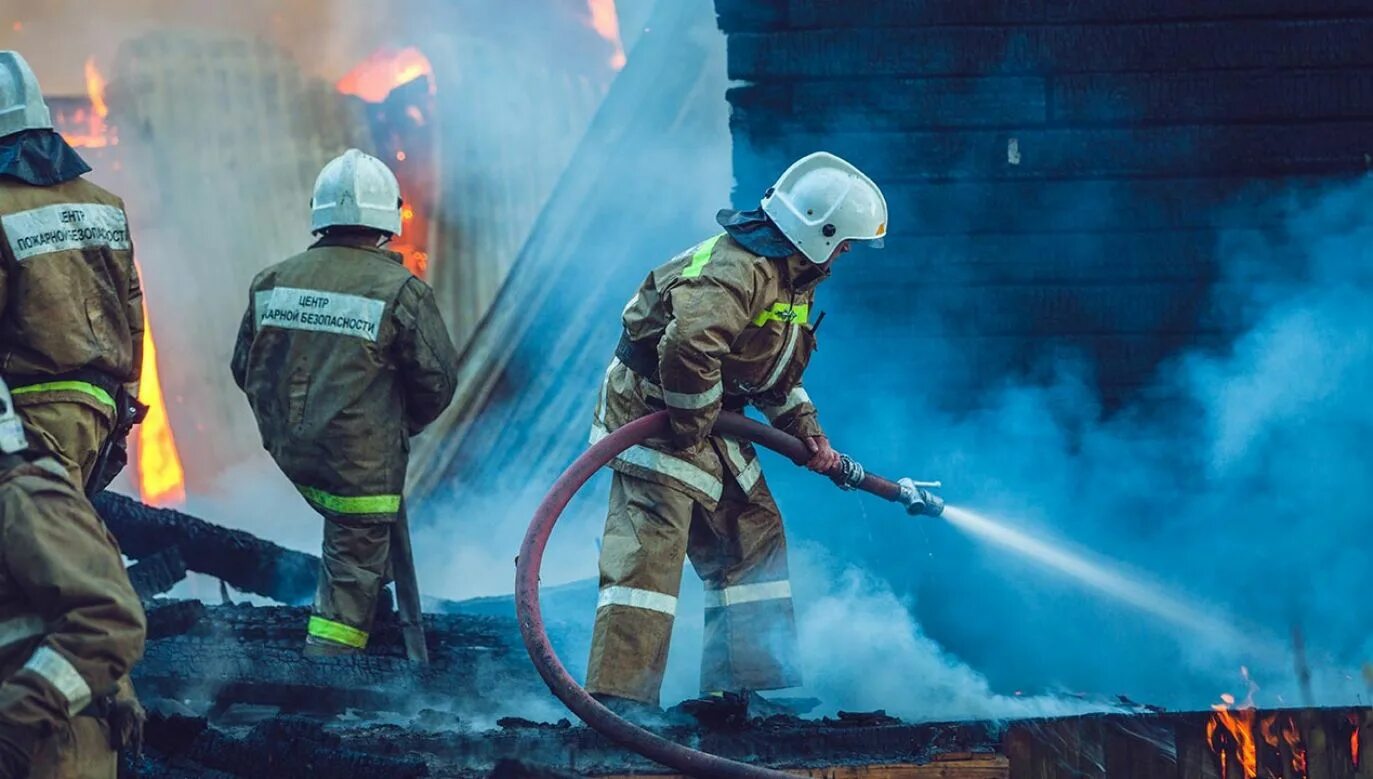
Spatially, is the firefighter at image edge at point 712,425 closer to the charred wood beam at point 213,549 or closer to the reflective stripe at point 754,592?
the reflective stripe at point 754,592

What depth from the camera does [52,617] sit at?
132 inches

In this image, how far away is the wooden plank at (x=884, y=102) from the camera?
705 cm

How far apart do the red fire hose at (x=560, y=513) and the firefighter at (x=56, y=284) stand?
1375mm

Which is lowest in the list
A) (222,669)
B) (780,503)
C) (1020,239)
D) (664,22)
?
(222,669)

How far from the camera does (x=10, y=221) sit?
4.70 metres

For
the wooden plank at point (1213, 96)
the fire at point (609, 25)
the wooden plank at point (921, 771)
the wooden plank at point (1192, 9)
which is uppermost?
the fire at point (609, 25)

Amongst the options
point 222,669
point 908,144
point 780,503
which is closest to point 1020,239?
point 908,144

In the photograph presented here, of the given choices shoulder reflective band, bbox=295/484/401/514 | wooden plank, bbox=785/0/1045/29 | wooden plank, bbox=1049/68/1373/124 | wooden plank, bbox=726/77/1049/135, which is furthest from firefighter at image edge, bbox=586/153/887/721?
wooden plank, bbox=1049/68/1373/124

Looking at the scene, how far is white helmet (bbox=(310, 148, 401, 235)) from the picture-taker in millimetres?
6105

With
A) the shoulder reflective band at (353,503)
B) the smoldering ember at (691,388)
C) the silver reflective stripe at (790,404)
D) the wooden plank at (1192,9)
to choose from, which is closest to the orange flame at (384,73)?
the smoldering ember at (691,388)

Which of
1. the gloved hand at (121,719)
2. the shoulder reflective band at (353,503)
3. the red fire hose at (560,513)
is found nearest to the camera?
the gloved hand at (121,719)

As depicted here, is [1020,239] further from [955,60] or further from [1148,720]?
[1148,720]

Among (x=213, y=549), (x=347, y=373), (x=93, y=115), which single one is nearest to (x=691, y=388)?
(x=347, y=373)

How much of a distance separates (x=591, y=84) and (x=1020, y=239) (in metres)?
2.54
